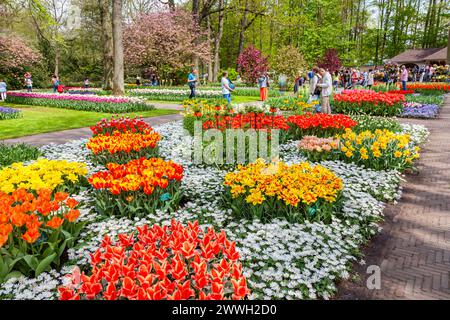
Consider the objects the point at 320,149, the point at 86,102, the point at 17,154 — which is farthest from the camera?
the point at 86,102

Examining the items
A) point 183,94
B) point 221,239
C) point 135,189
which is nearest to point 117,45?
point 183,94

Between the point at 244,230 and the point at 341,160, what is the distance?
407cm

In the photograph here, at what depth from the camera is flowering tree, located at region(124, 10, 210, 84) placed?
27.9m

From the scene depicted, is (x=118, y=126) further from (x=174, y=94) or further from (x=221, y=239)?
(x=174, y=94)

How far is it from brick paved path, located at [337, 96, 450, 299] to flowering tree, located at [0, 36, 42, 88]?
25.6 meters

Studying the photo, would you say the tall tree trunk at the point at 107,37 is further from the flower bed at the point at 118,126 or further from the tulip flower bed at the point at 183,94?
the flower bed at the point at 118,126

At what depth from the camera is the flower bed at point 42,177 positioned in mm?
4457

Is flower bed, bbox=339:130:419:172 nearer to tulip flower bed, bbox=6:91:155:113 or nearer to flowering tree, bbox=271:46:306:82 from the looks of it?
tulip flower bed, bbox=6:91:155:113

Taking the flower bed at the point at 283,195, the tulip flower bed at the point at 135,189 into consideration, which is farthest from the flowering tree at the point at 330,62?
the tulip flower bed at the point at 135,189

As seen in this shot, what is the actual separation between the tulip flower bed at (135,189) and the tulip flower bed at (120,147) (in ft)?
5.47

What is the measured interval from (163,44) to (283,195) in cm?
2628

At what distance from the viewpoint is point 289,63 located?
90.5 ft

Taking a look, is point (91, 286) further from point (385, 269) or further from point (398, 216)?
point (398, 216)

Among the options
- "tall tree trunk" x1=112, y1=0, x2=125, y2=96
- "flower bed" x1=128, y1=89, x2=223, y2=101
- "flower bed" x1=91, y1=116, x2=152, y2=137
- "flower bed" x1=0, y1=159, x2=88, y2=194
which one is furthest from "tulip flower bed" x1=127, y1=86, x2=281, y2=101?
"flower bed" x1=0, y1=159, x2=88, y2=194
